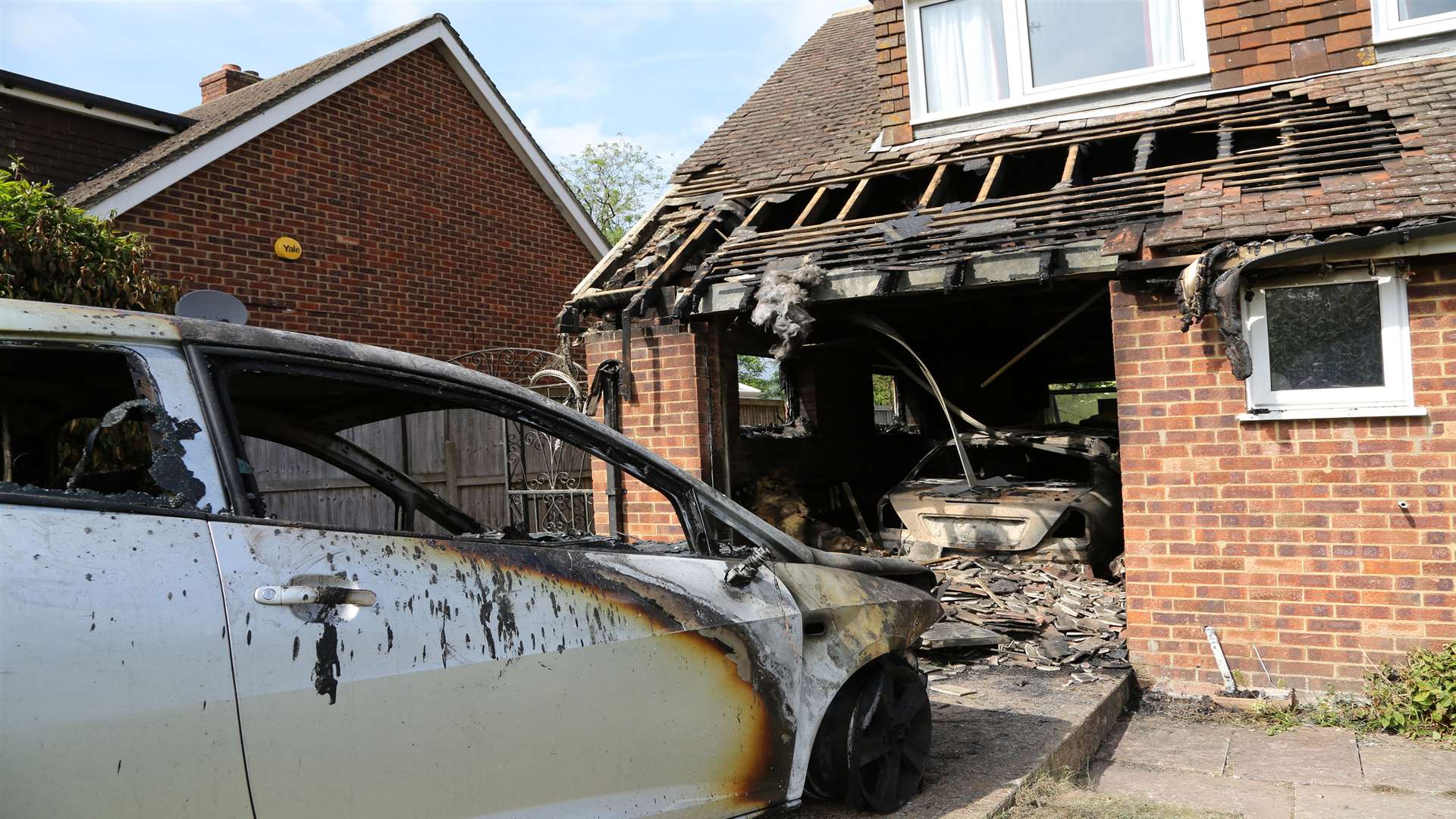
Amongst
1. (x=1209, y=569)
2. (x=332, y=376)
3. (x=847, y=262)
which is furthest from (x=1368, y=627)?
(x=332, y=376)

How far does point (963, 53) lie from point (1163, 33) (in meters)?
1.55

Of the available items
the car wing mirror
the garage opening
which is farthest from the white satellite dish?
the garage opening

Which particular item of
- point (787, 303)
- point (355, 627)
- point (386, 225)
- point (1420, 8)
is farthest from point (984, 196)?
point (386, 225)

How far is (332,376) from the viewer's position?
8.45 feet

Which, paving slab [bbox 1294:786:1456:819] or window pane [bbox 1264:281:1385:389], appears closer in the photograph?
paving slab [bbox 1294:786:1456:819]

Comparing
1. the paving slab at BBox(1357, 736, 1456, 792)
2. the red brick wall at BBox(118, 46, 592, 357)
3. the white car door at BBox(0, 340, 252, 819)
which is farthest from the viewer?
the red brick wall at BBox(118, 46, 592, 357)

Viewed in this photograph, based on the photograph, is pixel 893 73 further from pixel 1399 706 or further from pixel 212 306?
pixel 212 306

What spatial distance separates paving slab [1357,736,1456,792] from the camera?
184 inches

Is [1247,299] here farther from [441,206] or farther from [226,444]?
[441,206]

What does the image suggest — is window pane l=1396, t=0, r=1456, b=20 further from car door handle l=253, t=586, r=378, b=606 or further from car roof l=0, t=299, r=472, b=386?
car door handle l=253, t=586, r=378, b=606

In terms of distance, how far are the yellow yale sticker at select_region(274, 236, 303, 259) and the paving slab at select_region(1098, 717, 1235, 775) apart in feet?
30.0

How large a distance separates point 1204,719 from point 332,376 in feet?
16.9

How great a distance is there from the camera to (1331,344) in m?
5.68

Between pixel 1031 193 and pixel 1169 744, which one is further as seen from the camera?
pixel 1031 193
